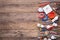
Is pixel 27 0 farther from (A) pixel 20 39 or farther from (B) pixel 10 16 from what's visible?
(A) pixel 20 39

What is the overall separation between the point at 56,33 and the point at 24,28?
0.54 m

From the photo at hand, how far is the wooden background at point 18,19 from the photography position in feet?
9.02

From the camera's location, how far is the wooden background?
275 centimetres

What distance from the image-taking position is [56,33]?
2.70 meters

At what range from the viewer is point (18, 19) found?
278 cm

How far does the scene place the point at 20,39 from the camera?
109 inches

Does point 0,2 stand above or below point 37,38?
above

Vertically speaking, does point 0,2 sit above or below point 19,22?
above

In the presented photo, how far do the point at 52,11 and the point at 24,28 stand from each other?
1.79 feet

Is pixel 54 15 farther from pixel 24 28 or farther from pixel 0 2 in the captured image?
pixel 0 2

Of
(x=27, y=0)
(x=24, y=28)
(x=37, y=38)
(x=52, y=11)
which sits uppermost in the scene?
(x=27, y=0)

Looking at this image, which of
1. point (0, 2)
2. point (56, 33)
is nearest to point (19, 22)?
point (0, 2)

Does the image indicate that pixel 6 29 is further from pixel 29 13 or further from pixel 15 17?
pixel 29 13

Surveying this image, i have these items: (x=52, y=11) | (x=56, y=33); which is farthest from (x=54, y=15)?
(x=56, y=33)
